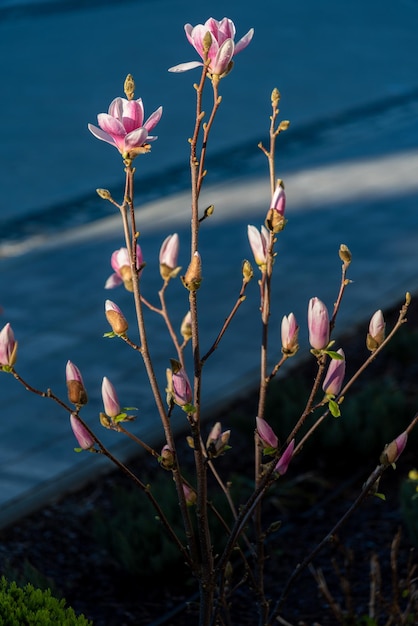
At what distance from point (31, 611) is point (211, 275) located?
4869mm

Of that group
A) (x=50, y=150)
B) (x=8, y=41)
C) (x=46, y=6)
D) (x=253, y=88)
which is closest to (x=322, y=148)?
(x=50, y=150)

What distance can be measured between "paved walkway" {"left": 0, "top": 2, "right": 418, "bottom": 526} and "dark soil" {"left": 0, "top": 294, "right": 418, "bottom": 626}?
23 centimetres

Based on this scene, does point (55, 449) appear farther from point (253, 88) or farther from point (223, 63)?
point (253, 88)

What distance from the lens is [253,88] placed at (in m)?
14.3

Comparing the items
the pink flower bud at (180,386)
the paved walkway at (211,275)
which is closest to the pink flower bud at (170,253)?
the pink flower bud at (180,386)

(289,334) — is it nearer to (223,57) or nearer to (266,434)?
(266,434)

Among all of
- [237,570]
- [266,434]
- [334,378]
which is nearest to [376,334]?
[334,378]

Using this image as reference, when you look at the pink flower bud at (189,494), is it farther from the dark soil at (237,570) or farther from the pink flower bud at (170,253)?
the dark soil at (237,570)

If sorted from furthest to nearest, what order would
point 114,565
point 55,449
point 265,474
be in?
1. point 55,449
2. point 114,565
3. point 265,474

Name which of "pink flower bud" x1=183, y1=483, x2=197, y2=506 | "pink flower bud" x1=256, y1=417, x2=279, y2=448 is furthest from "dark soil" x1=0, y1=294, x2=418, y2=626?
"pink flower bud" x1=256, y1=417, x2=279, y2=448

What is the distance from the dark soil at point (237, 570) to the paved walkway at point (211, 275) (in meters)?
0.23

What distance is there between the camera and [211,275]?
6.77 m

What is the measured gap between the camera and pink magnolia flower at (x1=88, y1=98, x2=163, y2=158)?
A: 6.38ft

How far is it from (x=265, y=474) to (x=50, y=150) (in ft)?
30.3
